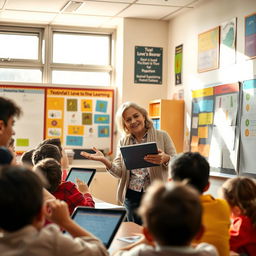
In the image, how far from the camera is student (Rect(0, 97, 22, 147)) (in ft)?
6.44

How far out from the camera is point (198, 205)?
138cm

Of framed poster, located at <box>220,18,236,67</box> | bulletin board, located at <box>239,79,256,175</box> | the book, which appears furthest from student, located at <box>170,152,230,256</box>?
framed poster, located at <box>220,18,236,67</box>

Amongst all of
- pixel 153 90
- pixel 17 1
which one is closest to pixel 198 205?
pixel 17 1

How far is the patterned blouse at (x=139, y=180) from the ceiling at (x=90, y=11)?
2468 millimetres

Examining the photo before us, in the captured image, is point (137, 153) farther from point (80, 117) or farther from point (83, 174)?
point (80, 117)

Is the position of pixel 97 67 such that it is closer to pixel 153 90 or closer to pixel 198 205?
pixel 153 90

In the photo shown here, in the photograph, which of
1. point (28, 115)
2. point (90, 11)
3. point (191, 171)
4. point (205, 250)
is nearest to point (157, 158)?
point (191, 171)

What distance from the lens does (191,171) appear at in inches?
80.8

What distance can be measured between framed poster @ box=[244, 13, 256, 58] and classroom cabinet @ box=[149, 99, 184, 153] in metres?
1.50

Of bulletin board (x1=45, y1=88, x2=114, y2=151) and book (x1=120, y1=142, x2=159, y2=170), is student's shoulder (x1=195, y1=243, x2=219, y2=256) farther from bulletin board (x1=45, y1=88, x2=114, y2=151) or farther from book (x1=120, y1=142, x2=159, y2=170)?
bulletin board (x1=45, y1=88, x2=114, y2=151)

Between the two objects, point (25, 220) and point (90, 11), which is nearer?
point (25, 220)

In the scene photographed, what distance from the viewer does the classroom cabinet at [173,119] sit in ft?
20.0

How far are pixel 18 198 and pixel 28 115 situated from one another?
542 cm

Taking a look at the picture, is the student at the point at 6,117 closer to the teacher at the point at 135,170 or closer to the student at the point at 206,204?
the student at the point at 206,204
